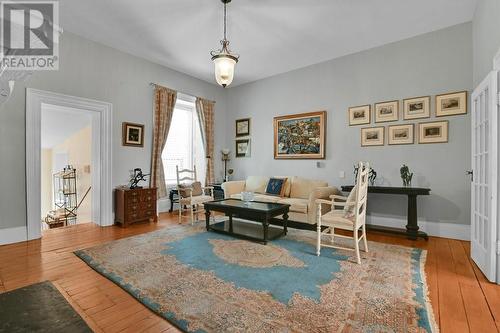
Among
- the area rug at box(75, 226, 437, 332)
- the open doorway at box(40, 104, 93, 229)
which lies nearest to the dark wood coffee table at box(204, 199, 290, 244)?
the area rug at box(75, 226, 437, 332)

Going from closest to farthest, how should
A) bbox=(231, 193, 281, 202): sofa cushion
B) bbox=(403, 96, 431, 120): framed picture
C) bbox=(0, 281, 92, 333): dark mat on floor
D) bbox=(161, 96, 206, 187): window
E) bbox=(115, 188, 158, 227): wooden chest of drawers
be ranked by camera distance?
bbox=(0, 281, 92, 333): dark mat on floor → bbox=(403, 96, 431, 120): framed picture → bbox=(115, 188, 158, 227): wooden chest of drawers → bbox=(231, 193, 281, 202): sofa cushion → bbox=(161, 96, 206, 187): window

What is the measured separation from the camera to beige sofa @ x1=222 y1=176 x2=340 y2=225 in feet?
13.5

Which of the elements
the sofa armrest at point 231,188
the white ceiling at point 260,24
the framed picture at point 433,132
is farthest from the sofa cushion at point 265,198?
the white ceiling at point 260,24

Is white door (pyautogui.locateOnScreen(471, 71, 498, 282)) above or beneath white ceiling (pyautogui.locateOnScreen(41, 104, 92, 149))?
beneath

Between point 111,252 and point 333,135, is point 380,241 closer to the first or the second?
point 333,135

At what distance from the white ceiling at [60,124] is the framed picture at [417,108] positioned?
600 centimetres

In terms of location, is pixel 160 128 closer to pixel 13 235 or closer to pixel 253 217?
pixel 13 235

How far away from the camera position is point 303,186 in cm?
493

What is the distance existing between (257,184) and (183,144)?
2.19m

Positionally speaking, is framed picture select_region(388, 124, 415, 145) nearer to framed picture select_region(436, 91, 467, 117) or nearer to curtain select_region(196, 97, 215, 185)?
framed picture select_region(436, 91, 467, 117)

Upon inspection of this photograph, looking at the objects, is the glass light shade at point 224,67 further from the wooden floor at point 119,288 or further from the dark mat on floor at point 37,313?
the dark mat on floor at point 37,313

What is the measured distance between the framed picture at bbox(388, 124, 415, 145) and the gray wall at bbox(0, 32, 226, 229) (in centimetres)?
437

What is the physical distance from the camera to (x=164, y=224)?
4559 mm

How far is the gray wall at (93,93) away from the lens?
3.49 m
